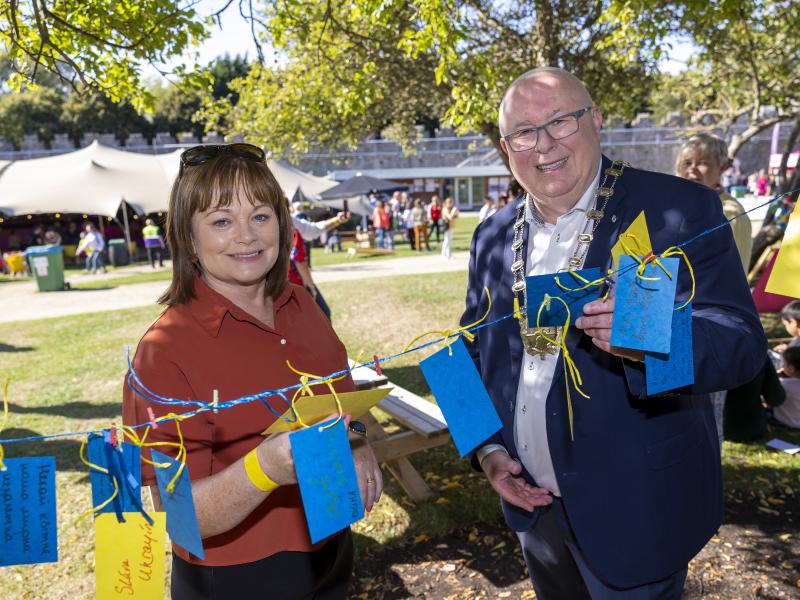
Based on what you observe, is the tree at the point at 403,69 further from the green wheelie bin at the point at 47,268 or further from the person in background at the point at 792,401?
the green wheelie bin at the point at 47,268

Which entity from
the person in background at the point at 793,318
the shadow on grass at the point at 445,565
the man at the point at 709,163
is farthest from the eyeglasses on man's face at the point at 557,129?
the person in background at the point at 793,318

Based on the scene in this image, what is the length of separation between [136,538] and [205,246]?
88 cm

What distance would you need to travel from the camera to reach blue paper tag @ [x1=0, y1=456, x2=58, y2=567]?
1.30m

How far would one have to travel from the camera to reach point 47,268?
15141mm

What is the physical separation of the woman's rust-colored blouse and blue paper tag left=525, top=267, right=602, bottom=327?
71 centimetres

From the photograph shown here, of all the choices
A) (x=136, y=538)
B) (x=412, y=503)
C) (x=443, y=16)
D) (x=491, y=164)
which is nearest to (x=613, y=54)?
(x=443, y=16)

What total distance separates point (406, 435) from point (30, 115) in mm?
53321

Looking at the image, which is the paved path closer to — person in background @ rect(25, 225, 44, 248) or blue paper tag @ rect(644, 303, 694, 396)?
person in background @ rect(25, 225, 44, 248)

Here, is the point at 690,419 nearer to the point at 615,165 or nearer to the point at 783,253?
the point at 783,253

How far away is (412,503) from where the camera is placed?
444cm

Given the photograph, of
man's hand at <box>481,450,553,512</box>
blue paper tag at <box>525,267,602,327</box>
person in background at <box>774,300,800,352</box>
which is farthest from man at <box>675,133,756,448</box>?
blue paper tag at <box>525,267,602,327</box>

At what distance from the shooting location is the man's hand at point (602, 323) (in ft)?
4.83

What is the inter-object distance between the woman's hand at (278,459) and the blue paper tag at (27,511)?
17.1 inches

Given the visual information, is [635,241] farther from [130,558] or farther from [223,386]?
[130,558]
